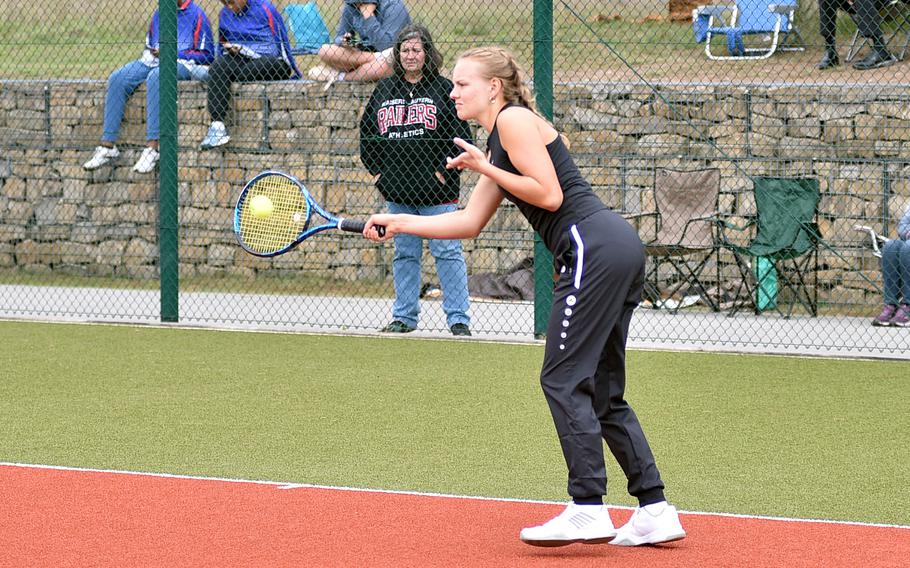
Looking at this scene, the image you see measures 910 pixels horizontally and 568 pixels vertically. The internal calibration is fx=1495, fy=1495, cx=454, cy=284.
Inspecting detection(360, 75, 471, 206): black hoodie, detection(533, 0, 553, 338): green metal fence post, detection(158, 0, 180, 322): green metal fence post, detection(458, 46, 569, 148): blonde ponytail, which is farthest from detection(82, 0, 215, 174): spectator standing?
detection(458, 46, 569, 148): blonde ponytail

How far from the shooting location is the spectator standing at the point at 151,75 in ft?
41.4

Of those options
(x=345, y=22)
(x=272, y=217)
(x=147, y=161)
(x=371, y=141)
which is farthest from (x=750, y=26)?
(x=272, y=217)

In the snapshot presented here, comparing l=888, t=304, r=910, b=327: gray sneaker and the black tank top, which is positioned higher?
the black tank top

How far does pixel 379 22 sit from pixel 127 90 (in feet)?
9.84

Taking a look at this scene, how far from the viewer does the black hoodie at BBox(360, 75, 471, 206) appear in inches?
395

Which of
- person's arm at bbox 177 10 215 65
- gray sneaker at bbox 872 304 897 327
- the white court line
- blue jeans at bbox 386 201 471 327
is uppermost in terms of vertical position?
person's arm at bbox 177 10 215 65

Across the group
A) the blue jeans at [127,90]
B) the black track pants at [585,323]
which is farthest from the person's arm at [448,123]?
the black track pants at [585,323]

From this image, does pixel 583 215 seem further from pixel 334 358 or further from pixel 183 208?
pixel 183 208

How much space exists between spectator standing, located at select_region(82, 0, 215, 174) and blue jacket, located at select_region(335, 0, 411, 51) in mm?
1495

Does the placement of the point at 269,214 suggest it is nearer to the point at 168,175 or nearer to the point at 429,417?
the point at 429,417

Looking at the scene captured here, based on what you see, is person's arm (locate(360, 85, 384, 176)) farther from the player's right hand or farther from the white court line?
the player's right hand

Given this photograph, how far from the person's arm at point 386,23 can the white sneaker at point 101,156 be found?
125 inches

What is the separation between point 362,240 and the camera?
43.5 feet

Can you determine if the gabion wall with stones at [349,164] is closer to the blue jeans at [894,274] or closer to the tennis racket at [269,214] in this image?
the blue jeans at [894,274]
